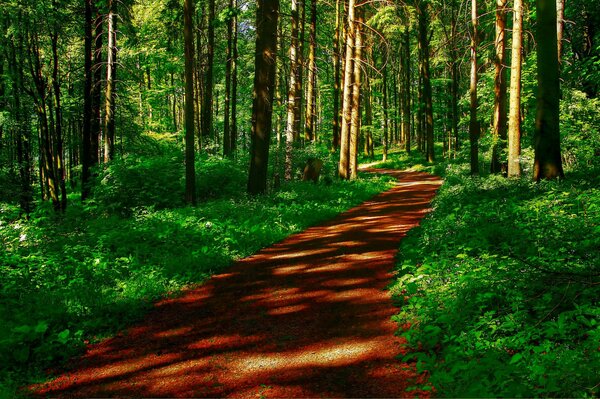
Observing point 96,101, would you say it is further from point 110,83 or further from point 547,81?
point 547,81

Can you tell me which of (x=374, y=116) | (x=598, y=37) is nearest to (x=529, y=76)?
(x=598, y=37)

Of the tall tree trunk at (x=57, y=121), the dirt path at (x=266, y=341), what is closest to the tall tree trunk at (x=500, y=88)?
the dirt path at (x=266, y=341)

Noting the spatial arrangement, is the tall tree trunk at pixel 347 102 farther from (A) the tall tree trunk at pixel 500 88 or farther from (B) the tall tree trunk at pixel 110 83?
(B) the tall tree trunk at pixel 110 83

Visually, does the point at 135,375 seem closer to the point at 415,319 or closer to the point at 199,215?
the point at 415,319

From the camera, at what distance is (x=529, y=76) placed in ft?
54.9

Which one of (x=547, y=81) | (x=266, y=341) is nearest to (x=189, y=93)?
(x=266, y=341)

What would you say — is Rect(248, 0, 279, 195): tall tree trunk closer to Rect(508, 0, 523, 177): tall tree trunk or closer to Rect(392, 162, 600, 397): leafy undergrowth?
Rect(392, 162, 600, 397): leafy undergrowth

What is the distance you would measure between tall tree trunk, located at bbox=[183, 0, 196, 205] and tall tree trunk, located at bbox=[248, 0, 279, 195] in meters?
2.09

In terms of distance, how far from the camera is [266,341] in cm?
542

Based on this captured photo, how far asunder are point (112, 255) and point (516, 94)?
44.1ft

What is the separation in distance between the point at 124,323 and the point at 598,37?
58.0 ft

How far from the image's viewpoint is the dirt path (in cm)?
441

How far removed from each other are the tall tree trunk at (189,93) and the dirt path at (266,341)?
6.46 meters

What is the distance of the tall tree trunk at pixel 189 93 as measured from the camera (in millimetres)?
13109
